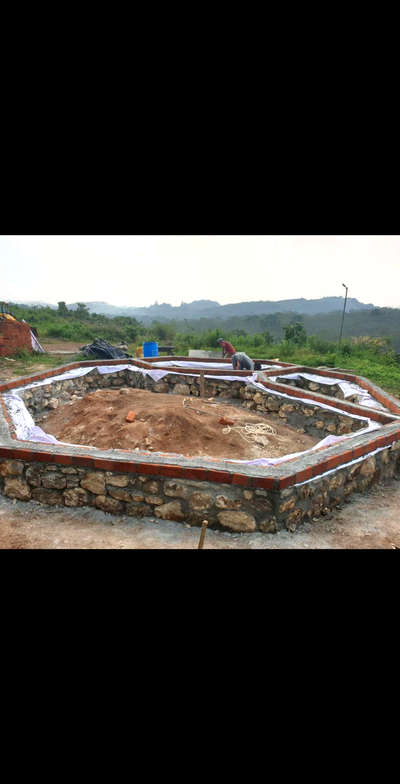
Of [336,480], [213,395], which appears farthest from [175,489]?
[213,395]

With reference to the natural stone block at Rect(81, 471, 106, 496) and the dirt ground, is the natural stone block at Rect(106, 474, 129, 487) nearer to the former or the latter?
the natural stone block at Rect(81, 471, 106, 496)

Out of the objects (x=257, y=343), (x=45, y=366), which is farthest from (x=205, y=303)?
(x=45, y=366)

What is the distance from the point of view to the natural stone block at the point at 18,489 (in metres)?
3.39

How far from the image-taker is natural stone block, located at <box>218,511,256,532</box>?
9.57 feet

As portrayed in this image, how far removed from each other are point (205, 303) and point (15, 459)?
227 ft

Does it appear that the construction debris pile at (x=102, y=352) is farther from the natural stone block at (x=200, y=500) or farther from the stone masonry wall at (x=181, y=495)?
the natural stone block at (x=200, y=500)

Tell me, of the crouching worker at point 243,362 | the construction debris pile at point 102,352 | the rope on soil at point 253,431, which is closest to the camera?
the rope on soil at point 253,431

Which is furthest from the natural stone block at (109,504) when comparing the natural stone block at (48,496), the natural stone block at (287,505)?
the natural stone block at (287,505)

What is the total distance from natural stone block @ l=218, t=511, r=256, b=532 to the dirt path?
0.06 meters

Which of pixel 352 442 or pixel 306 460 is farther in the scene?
pixel 352 442

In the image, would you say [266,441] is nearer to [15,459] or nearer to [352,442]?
[352,442]

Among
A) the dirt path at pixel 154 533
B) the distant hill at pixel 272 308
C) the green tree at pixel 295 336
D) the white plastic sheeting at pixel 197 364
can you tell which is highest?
the distant hill at pixel 272 308

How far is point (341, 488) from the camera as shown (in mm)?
3426

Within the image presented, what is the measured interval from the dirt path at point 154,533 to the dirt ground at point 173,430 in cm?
140
